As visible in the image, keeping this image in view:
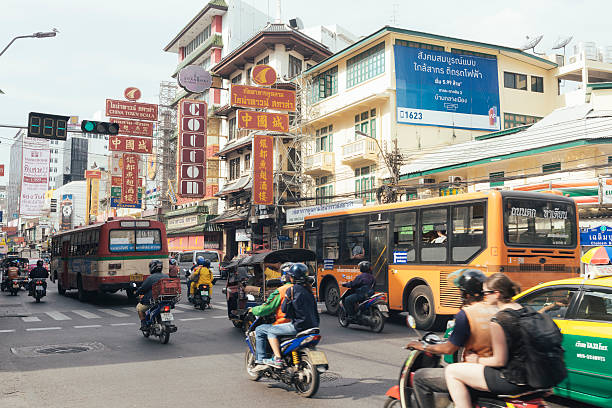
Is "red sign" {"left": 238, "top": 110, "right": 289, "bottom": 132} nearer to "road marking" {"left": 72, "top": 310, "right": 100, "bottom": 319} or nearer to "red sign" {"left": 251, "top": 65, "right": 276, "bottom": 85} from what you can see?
"red sign" {"left": 251, "top": 65, "right": 276, "bottom": 85}

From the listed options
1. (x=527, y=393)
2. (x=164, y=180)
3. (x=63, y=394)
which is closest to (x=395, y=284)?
(x=63, y=394)

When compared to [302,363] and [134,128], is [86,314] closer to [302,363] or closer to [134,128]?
[302,363]

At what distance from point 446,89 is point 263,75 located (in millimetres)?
12471

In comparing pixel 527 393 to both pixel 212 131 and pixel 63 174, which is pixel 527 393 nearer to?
pixel 212 131

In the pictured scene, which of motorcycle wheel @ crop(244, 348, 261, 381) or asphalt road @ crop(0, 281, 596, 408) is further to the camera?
motorcycle wheel @ crop(244, 348, 261, 381)

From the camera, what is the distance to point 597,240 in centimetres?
1938

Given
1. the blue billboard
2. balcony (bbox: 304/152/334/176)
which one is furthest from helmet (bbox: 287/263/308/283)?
balcony (bbox: 304/152/334/176)

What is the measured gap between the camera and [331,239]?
17.5 metres

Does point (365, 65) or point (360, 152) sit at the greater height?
point (365, 65)

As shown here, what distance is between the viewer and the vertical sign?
41156 millimetres

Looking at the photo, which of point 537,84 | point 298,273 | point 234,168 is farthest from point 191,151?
point 298,273

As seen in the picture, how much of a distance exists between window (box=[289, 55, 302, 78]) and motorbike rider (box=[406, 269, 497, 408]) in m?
39.2

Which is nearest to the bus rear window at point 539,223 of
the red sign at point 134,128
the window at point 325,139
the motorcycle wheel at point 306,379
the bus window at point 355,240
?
the bus window at point 355,240

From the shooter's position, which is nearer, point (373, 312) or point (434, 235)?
point (373, 312)
